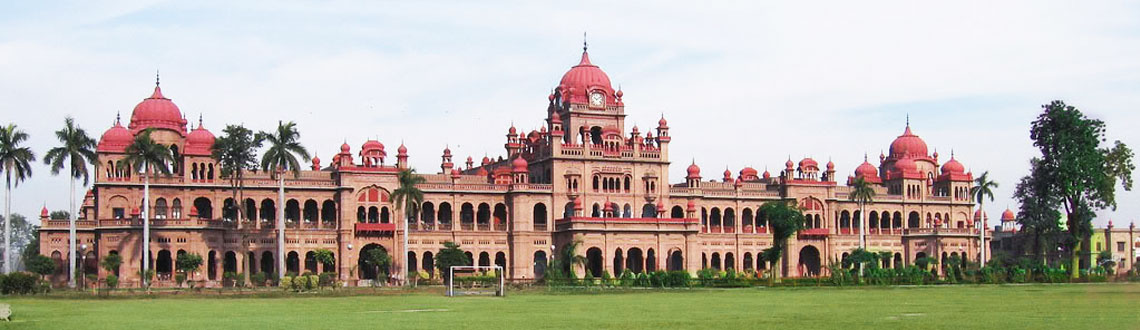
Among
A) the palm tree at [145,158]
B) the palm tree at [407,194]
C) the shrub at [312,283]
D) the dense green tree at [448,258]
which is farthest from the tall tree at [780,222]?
the palm tree at [145,158]

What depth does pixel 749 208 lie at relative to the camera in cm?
10256

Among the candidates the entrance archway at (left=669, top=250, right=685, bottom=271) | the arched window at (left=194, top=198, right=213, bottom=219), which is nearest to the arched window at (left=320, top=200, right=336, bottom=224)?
the arched window at (left=194, top=198, right=213, bottom=219)

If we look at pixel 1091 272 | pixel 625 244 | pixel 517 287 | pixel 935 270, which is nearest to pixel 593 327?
pixel 517 287

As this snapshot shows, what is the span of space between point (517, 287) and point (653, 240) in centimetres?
2435

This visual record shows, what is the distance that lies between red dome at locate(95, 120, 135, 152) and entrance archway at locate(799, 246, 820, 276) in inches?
1845

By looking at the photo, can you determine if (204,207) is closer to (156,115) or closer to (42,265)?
(156,115)

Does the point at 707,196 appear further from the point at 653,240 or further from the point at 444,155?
the point at 444,155

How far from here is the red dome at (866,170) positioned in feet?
361

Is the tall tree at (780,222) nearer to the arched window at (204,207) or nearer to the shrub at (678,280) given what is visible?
the shrub at (678,280)

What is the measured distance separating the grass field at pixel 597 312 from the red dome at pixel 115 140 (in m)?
28.6

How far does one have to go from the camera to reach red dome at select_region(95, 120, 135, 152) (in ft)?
277

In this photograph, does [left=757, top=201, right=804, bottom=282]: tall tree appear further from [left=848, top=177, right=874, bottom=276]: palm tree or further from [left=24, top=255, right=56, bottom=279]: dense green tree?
[left=24, top=255, right=56, bottom=279]: dense green tree

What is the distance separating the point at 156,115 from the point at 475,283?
25.7 metres

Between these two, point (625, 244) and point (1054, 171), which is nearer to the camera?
point (1054, 171)
